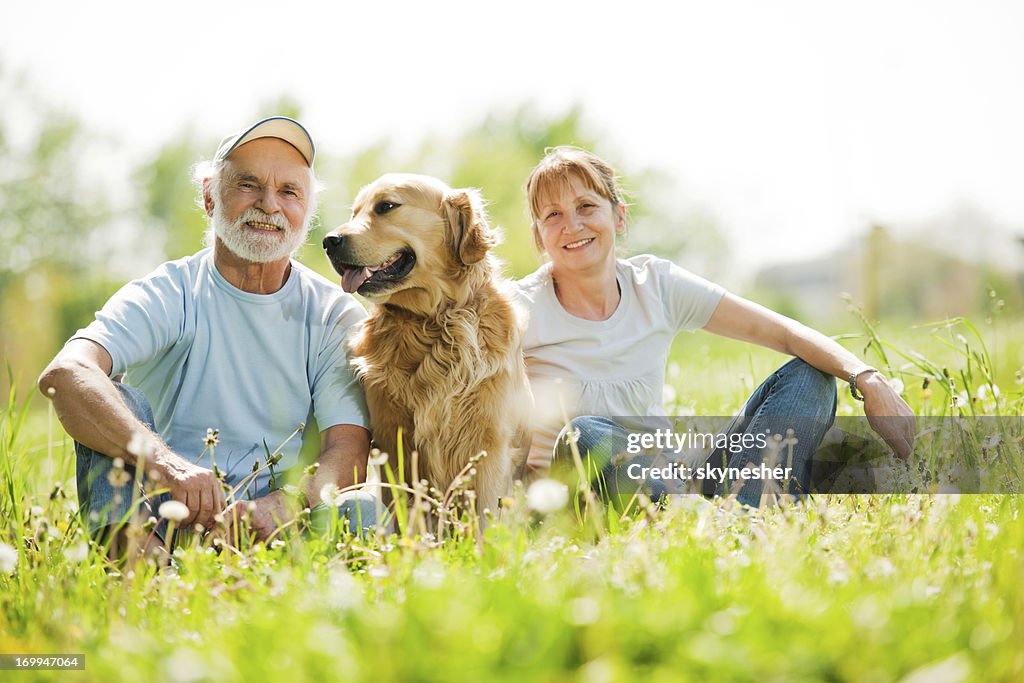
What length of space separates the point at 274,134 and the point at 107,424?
1324 millimetres

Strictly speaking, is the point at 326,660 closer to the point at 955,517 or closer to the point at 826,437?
the point at 955,517

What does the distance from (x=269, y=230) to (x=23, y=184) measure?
84.6 feet

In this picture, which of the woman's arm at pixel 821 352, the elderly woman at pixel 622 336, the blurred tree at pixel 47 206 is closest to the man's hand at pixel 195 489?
the elderly woman at pixel 622 336

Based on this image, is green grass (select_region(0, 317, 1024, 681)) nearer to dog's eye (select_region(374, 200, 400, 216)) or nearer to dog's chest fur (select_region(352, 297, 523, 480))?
dog's chest fur (select_region(352, 297, 523, 480))

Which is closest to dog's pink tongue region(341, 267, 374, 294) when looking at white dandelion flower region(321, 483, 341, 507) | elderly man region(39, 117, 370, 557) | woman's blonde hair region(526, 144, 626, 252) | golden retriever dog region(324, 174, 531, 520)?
golden retriever dog region(324, 174, 531, 520)

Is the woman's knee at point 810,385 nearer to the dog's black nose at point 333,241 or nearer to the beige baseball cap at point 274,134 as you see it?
the dog's black nose at point 333,241

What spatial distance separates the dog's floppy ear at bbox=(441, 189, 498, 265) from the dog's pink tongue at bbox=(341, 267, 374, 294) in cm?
34

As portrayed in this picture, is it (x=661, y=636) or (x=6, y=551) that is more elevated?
(x=6, y=551)

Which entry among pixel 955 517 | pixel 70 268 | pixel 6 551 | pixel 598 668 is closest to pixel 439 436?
pixel 6 551

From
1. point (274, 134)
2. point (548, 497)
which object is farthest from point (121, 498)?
point (274, 134)

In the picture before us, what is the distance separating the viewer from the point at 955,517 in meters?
2.08

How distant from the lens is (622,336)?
11.1 ft

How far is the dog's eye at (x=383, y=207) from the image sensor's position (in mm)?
3162

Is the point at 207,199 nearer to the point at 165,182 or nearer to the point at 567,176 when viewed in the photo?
the point at 567,176
